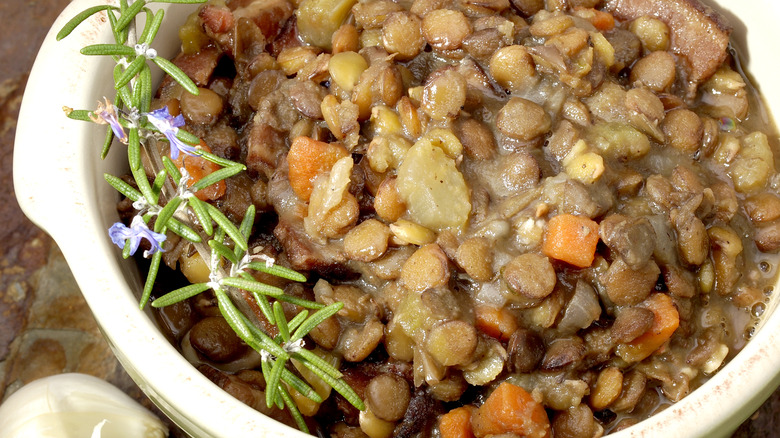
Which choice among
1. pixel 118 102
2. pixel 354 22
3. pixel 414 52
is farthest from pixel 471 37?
pixel 118 102

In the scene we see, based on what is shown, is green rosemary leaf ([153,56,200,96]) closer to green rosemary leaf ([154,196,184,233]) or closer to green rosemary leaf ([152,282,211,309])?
green rosemary leaf ([154,196,184,233])

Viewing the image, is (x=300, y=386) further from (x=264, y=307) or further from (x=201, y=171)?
(x=201, y=171)

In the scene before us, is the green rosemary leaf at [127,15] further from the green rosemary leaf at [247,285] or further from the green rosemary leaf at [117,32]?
the green rosemary leaf at [247,285]

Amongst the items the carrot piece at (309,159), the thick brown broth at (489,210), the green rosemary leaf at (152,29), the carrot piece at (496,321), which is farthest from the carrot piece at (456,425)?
the green rosemary leaf at (152,29)

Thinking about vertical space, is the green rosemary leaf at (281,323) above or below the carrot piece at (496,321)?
below

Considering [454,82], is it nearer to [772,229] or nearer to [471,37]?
[471,37]
